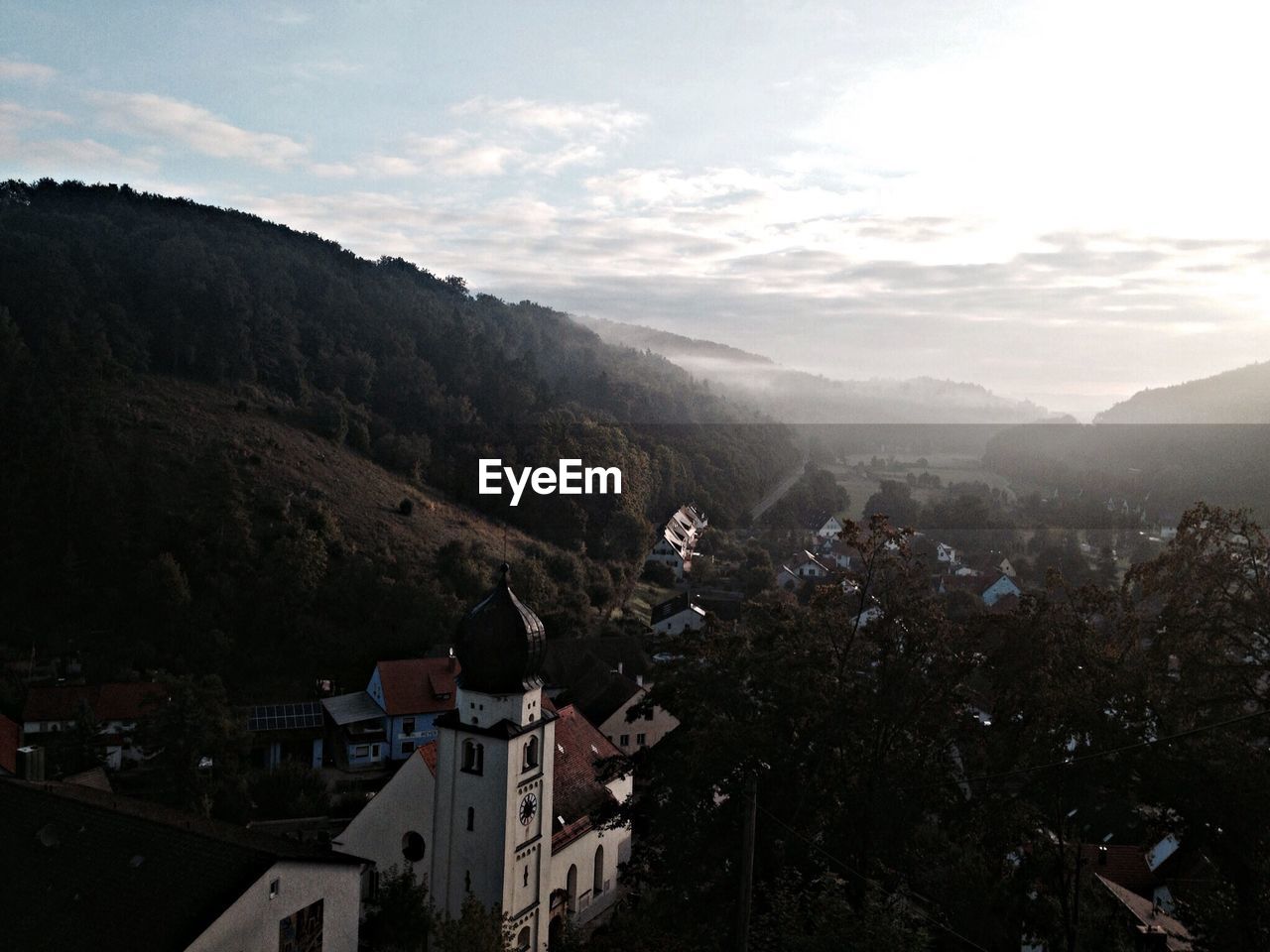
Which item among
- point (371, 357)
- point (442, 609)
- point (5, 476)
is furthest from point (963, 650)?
point (371, 357)

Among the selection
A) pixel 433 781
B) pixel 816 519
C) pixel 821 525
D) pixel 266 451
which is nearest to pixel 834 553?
pixel 821 525

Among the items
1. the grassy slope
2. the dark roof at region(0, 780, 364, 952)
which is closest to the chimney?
the dark roof at region(0, 780, 364, 952)

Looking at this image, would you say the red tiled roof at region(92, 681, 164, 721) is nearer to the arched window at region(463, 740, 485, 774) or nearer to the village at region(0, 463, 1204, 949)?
the village at region(0, 463, 1204, 949)

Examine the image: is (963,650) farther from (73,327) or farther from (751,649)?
(73,327)

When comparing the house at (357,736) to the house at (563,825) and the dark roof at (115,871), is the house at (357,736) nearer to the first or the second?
the house at (563,825)

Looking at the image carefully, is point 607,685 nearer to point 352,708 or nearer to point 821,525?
point 352,708

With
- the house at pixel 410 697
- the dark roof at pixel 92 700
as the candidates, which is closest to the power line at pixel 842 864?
the house at pixel 410 697
